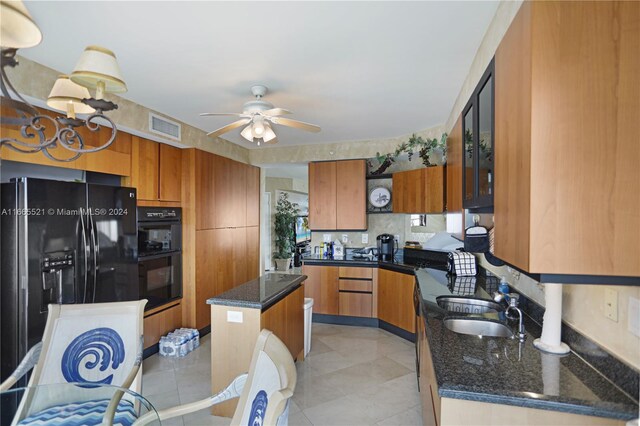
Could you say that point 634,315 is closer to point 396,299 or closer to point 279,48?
point 279,48

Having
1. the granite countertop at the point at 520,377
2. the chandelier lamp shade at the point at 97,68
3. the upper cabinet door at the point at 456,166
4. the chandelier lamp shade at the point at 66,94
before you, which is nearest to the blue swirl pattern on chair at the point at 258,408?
the granite countertop at the point at 520,377

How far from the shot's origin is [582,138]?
3.05ft

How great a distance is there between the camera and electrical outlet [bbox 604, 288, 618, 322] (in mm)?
1101

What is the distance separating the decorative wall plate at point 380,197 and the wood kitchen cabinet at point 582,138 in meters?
3.60

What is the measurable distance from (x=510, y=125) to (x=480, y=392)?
933 millimetres

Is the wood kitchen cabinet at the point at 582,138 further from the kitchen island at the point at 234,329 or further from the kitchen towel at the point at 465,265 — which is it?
the kitchen towel at the point at 465,265

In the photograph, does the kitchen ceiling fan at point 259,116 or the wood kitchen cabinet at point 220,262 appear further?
the wood kitchen cabinet at point 220,262

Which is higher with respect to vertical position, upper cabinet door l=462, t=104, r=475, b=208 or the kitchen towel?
upper cabinet door l=462, t=104, r=475, b=208

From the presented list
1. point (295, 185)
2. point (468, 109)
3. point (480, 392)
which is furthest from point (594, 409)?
point (295, 185)

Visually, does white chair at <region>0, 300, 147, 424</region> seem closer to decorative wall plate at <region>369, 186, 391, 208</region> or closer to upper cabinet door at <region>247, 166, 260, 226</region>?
upper cabinet door at <region>247, 166, 260, 226</region>

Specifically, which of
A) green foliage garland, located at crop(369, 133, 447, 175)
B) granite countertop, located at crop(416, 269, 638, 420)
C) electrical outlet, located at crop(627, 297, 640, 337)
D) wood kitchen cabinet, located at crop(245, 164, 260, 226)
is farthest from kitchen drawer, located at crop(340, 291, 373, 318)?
electrical outlet, located at crop(627, 297, 640, 337)

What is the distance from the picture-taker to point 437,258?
12.5 feet

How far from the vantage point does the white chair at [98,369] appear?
1.27 meters

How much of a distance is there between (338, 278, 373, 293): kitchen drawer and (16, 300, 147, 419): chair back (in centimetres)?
278
